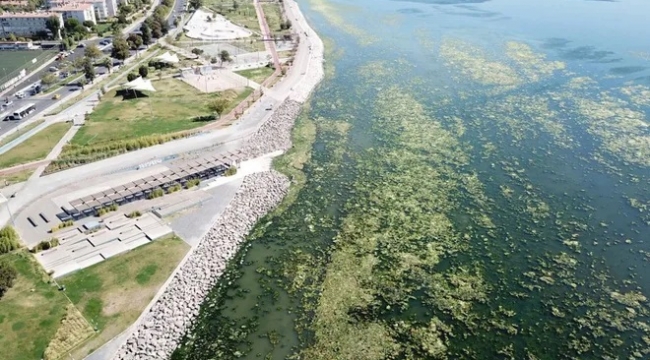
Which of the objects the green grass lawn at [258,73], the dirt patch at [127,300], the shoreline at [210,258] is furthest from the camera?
the green grass lawn at [258,73]

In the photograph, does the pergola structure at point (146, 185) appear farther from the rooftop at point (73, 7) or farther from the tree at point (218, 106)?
the rooftop at point (73, 7)

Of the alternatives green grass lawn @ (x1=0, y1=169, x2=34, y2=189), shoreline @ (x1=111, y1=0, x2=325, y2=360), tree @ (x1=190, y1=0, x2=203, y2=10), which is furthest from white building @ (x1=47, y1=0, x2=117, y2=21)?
green grass lawn @ (x1=0, y1=169, x2=34, y2=189)

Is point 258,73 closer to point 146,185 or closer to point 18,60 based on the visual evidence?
point 146,185

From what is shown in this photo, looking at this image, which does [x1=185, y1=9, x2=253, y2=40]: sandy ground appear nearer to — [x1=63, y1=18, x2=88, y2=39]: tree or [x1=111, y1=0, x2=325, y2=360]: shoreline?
[x1=63, y1=18, x2=88, y2=39]: tree

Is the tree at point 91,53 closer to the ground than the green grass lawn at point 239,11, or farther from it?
closer to the ground

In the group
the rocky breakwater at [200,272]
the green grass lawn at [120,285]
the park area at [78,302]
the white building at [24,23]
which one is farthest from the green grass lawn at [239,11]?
the park area at [78,302]
